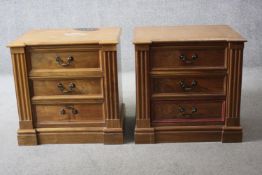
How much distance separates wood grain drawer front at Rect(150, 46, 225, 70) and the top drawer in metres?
0.32

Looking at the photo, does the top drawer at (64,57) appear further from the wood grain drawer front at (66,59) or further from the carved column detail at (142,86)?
the carved column detail at (142,86)

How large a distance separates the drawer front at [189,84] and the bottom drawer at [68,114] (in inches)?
13.6

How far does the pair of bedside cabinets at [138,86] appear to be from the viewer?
2.31 meters

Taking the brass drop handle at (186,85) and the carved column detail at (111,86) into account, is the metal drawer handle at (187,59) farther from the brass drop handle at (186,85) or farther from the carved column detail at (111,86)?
the carved column detail at (111,86)

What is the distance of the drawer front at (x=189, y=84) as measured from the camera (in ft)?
7.74

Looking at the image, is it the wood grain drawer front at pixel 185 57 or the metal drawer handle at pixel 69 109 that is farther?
the metal drawer handle at pixel 69 109

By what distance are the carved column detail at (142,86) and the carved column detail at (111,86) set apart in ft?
0.39

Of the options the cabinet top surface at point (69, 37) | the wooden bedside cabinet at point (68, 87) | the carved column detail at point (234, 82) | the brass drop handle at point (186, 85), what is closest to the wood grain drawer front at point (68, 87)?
the wooden bedside cabinet at point (68, 87)

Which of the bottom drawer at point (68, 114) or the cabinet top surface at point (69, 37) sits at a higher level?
the cabinet top surface at point (69, 37)

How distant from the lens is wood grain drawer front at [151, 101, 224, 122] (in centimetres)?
240

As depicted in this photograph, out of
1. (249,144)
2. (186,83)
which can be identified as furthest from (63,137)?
(249,144)

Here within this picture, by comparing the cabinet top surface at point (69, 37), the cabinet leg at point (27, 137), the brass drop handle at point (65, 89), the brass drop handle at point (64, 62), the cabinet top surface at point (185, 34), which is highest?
the cabinet top surface at point (185, 34)

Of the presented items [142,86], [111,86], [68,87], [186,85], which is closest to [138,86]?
[142,86]

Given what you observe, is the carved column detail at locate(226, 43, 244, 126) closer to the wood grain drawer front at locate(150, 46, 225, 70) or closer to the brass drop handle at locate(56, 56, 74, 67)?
the wood grain drawer front at locate(150, 46, 225, 70)
